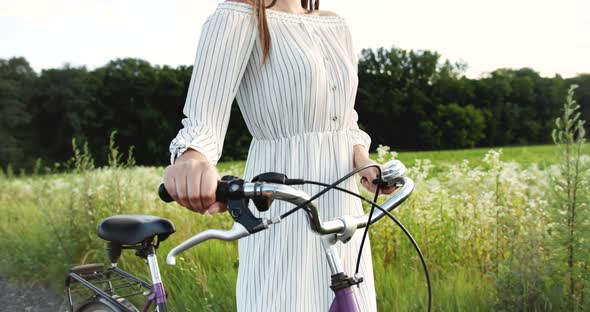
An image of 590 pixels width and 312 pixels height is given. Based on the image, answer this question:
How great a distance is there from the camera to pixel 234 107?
13.4 m

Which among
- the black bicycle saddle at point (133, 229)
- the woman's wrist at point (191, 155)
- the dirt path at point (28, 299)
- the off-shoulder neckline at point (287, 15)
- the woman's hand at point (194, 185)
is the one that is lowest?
the dirt path at point (28, 299)

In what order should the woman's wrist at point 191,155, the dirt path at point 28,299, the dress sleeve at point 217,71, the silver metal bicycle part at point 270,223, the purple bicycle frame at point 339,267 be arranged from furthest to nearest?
1. the dirt path at point 28,299
2. the dress sleeve at point 217,71
3. the woman's wrist at point 191,155
4. the purple bicycle frame at point 339,267
5. the silver metal bicycle part at point 270,223

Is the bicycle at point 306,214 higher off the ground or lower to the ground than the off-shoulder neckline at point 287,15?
lower

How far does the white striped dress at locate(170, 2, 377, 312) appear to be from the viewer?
151 cm

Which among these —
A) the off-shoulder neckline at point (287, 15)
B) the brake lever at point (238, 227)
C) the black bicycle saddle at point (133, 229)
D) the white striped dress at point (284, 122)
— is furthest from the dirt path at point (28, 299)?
the brake lever at point (238, 227)

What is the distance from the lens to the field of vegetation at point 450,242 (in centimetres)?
314

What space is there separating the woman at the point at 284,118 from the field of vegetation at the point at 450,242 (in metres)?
1.80

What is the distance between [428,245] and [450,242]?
16 centimetres

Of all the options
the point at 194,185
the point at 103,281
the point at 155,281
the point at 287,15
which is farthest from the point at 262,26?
the point at 103,281

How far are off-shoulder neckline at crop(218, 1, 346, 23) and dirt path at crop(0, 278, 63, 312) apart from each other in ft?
14.9

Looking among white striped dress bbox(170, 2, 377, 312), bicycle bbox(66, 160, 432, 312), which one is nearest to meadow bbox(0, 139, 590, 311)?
white striped dress bbox(170, 2, 377, 312)

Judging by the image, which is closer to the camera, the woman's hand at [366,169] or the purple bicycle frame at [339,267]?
the purple bicycle frame at [339,267]

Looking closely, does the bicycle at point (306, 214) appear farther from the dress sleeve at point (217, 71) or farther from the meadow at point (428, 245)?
the meadow at point (428, 245)

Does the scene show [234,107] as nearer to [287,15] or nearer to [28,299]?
[28,299]
